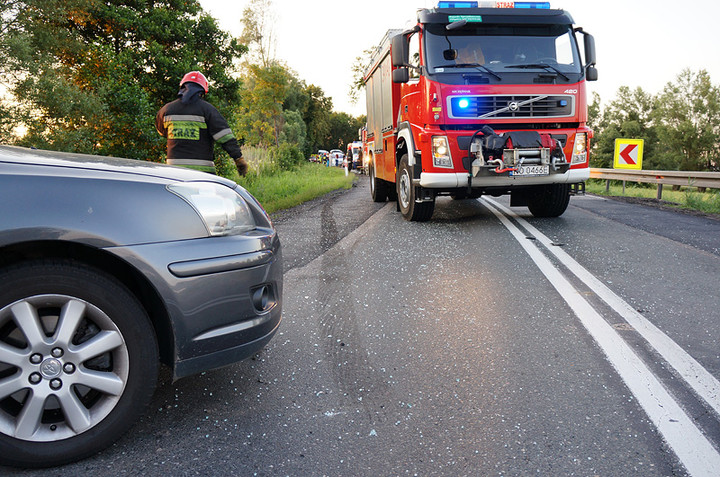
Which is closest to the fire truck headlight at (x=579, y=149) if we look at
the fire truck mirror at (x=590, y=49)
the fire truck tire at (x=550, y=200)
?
the fire truck tire at (x=550, y=200)

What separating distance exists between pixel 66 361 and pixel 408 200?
7.49 m

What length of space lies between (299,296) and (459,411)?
226cm

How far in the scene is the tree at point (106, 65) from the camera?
31.8 ft

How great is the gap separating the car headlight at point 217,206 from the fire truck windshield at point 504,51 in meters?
6.00

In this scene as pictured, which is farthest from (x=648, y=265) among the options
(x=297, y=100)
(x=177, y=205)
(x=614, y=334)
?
(x=297, y=100)

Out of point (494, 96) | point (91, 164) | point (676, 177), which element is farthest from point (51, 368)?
point (676, 177)

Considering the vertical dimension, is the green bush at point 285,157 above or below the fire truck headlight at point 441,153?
below

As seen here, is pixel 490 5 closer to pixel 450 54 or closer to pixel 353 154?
pixel 450 54

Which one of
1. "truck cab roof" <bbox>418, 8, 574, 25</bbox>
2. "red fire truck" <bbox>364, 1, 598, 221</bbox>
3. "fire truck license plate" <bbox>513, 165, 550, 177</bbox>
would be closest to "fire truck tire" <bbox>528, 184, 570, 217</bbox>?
"red fire truck" <bbox>364, 1, 598, 221</bbox>

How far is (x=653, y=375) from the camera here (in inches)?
112

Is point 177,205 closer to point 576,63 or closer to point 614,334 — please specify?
point 614,334

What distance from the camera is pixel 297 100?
71375 millimetres

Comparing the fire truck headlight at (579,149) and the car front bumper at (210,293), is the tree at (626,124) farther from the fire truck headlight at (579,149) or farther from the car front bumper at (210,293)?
the car front bumper at (210,293)

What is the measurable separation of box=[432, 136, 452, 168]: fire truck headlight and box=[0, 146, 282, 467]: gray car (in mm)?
5834
